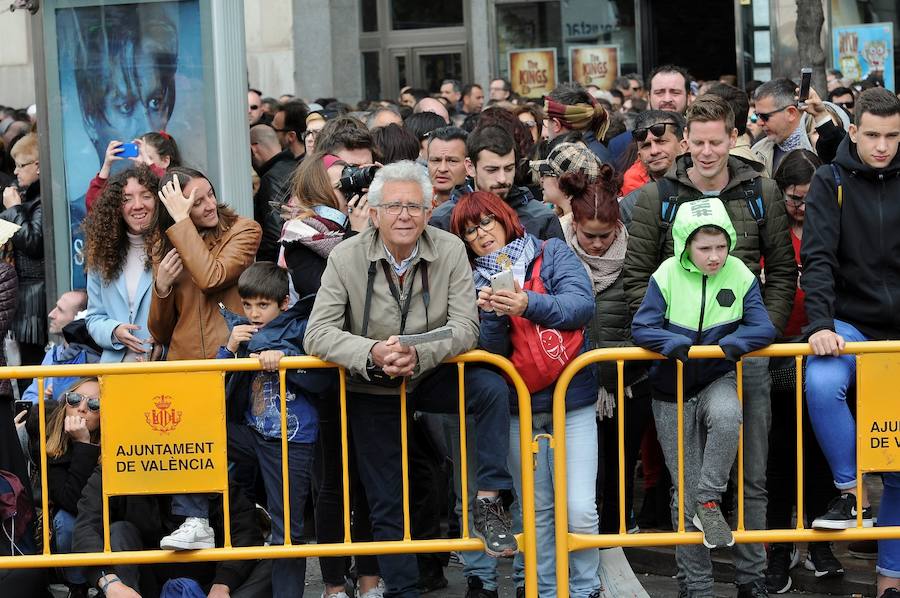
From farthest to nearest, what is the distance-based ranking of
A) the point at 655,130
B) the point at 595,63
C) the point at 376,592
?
the point at 595,63, the point at 655,130, the point at 376,592

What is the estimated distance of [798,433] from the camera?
6.09 meters

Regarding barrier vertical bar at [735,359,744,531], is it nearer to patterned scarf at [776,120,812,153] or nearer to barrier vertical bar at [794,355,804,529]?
barrier vertical bar at [794,355,804,529]

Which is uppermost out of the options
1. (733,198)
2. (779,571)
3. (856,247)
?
(733,198)

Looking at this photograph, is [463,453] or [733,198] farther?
[733,198]

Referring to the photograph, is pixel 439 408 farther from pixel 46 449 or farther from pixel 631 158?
pixel 631 158

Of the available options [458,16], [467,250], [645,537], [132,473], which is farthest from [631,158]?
[458,16]

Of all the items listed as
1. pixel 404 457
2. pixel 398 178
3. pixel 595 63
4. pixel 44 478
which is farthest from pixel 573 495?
pixel 595 63

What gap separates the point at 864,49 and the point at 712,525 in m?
16.3

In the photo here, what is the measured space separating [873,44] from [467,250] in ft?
52.7

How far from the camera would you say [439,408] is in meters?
6.21

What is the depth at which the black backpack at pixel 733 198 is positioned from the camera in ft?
21.7

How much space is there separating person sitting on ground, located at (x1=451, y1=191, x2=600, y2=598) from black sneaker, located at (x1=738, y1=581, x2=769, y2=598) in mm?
737

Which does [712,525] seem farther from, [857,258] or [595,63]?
[595,63]

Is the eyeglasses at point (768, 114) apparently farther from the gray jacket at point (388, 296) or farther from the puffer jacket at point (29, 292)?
the puffer jacket at point (29, 292)
